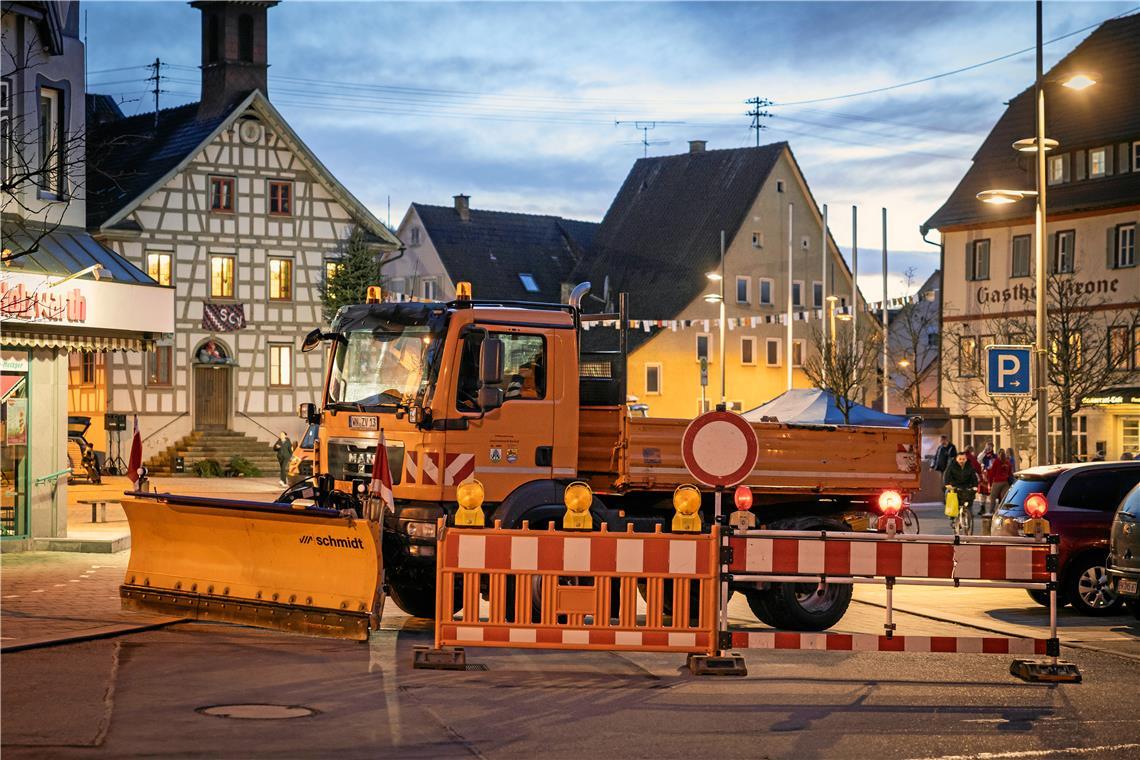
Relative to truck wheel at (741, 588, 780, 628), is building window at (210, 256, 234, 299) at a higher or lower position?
higher

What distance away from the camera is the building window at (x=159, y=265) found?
5634 cm

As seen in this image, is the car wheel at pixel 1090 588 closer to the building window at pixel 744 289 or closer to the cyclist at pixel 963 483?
the cyclist at pixel 963 483

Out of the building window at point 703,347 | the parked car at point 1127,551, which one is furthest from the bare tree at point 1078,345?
the building window at point 703,347

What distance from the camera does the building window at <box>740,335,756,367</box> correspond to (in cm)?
7931

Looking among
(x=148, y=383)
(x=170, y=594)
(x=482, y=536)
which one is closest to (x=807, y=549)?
(x=482, y=536)

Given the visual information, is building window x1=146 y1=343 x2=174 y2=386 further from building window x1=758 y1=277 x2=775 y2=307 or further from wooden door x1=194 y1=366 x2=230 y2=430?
building window x1=758 y1=277 x2=775 y2=307

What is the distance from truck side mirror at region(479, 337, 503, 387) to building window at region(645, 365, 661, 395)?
60834 millimetres

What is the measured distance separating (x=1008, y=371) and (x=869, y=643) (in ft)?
39.7

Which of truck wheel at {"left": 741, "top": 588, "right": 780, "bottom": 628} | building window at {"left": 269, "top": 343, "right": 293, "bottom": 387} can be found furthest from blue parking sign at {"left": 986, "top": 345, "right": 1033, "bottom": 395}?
building window at {"left": 269, "top": 343, "right": 293, "bottom": 387}

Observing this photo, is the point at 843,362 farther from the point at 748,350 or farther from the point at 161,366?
the point at 748,350

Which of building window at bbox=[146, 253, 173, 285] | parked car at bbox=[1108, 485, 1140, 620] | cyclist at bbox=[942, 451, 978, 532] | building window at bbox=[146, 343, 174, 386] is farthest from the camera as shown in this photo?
building window at bbox=[146, 253, 173, 285]

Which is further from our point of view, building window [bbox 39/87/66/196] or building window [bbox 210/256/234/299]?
building window [bbox 210/256/234/299]

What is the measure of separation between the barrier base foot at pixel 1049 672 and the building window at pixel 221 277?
4686cm

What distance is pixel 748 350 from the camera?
261 feet
